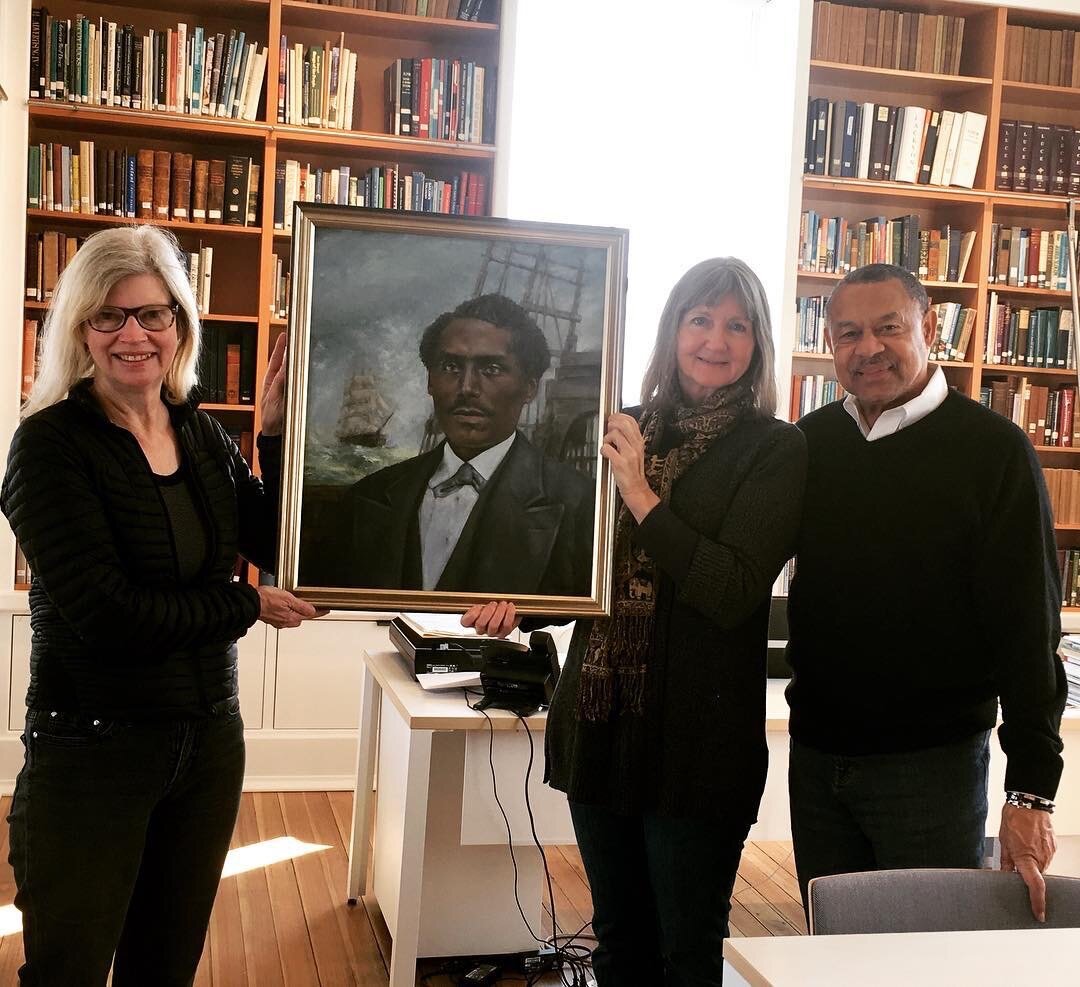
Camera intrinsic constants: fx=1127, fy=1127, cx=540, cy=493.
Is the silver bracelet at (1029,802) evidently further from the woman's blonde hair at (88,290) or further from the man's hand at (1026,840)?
the woman's blonde hair at (88,290)

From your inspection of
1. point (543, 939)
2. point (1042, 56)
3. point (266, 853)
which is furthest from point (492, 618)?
point (1042, 56)

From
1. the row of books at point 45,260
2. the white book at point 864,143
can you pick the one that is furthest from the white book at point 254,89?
the white book at point 864,143

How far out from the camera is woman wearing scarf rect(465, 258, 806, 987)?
173 cm

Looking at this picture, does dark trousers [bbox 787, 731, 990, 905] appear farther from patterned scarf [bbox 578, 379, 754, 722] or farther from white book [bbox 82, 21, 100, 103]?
white book [bbox 82, 21, 100, 103]

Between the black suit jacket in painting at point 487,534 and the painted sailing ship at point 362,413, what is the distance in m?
0.06

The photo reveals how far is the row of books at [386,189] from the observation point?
4422mm

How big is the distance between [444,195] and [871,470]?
302 cm

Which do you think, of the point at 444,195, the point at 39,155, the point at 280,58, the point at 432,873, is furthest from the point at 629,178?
the point at 432,873

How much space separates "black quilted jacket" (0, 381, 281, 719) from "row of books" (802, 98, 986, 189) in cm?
371

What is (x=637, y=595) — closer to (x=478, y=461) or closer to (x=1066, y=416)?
(x=478, y=461)

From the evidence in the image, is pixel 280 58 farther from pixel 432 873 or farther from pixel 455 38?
pixel 432 873

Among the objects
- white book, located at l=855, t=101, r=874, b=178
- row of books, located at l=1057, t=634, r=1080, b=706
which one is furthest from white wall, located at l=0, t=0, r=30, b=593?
row of books, located at l=1057, t=634, r=1080, b=706

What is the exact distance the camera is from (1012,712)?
1.74 metres

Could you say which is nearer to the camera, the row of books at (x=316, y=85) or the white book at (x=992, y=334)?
the row of books at (x=316, y=85)
